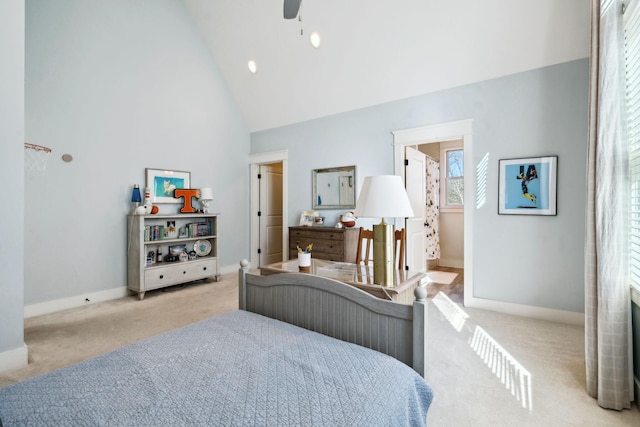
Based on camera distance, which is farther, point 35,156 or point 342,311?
point 35,156

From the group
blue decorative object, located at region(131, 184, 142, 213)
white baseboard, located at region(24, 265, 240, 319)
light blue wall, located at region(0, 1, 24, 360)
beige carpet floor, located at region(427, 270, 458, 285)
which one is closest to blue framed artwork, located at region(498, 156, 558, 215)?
beige carpet floor, located at region(427, 270, 458, 285)

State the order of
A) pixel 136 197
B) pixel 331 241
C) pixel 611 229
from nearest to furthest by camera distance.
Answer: pixel 611 229
pixel 136 197
pixel 331 241

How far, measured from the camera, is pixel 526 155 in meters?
3.17

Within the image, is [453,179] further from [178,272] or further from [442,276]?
[178,272]

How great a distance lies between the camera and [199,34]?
4.74 m

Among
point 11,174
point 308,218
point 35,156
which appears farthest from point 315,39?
point 35,156

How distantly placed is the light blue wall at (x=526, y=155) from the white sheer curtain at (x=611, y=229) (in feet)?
4.59

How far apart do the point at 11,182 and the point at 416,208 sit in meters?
4.33

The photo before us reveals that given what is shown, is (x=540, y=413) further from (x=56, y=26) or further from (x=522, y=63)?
(x=56, y=26)

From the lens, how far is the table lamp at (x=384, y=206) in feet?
5.87

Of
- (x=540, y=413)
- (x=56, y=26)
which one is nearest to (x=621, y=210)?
(x=540, y=413)

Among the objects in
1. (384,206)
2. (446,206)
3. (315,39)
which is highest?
(315,39)

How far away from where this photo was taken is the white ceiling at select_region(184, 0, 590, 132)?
2914 millimetres

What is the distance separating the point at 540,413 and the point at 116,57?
5.40 meters
